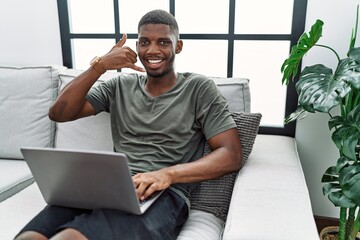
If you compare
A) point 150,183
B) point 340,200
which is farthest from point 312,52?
point 150,183

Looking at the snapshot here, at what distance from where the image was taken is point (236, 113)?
1.36 m

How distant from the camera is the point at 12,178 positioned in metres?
1.50

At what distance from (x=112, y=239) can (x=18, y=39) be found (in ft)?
5.22

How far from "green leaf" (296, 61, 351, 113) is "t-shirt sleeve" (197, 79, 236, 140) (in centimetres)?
28

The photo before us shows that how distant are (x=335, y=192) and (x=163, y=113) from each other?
74 cm

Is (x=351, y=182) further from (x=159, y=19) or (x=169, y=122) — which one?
(x=159, y=19)

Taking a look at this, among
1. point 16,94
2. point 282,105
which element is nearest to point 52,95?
point 16,94

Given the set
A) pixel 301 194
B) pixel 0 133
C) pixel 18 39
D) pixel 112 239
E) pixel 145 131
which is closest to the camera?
pixel 112 239

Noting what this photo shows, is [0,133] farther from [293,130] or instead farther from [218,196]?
[293,130]

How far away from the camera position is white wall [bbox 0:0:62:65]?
1.95 metres

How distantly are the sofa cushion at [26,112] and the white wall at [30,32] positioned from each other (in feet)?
1.07

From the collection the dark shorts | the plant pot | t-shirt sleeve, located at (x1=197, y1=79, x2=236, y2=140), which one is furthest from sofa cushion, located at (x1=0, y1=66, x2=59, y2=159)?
the plant pot

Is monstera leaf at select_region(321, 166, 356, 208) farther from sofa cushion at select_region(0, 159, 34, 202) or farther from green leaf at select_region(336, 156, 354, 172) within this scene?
sofa cushion at select_region(0, 159, 34, 202)

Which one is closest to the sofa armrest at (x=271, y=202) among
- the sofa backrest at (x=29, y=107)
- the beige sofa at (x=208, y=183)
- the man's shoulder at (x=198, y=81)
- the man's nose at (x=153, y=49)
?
the beige sofa at (x=208, y=183)
